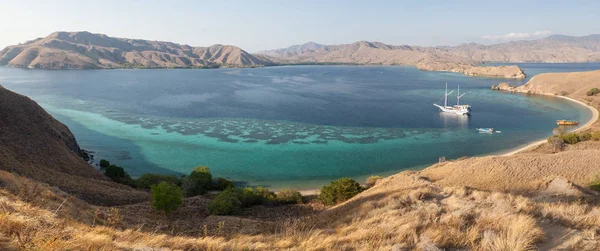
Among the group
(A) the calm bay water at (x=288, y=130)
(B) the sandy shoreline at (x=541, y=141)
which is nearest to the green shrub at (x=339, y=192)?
(B) the sandy shoreline at (x=541, y=141)

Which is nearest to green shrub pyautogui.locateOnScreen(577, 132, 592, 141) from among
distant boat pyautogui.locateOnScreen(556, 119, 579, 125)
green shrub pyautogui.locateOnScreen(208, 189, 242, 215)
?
distant boat pyautogui.locateOnScreen(556, 119, 579, 125)

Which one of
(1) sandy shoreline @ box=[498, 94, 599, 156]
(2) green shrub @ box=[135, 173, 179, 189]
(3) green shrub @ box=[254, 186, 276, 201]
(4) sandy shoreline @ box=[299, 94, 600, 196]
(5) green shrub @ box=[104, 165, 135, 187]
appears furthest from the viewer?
(1) sandy shoreline @ box=[498, 94, 599, 156]

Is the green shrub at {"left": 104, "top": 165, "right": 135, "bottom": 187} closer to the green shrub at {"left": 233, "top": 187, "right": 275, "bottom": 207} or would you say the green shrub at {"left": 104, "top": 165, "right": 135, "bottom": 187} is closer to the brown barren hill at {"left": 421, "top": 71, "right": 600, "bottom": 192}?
the green shrub at {"left": 233, "top": 187, "right": 275, "bottom": 207}

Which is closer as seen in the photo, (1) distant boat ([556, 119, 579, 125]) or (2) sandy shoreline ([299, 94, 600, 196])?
(2) sandy shoreline ([299, 94, 600, 196])

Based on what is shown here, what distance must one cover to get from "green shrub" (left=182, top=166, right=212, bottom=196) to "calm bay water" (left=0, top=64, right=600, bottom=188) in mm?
4883

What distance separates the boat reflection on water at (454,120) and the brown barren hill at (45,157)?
53.4 m

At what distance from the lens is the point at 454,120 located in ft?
208

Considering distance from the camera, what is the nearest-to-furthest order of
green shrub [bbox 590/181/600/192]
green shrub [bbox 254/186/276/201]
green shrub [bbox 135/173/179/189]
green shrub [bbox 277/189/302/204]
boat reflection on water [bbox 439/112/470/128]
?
green shrub [bbox 590/181/600/192]
green shrub [bbox 254/186/276/201]
green shrub [bbox 277/189/302/204]
green shrub [bbox 135/173/179/189]
boat reflection on water [bbox 439/112/470/128]

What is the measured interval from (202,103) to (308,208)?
2387 inches

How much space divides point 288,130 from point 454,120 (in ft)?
107

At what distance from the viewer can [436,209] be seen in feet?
37.8

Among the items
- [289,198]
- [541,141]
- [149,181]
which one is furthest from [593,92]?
[149,181]

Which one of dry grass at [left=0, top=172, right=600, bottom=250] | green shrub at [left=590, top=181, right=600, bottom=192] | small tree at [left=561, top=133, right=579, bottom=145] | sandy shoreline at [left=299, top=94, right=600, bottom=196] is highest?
dry grass at [left=0, top=172, right=600, bottom=250]

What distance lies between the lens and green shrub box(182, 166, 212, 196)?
1070 inches
